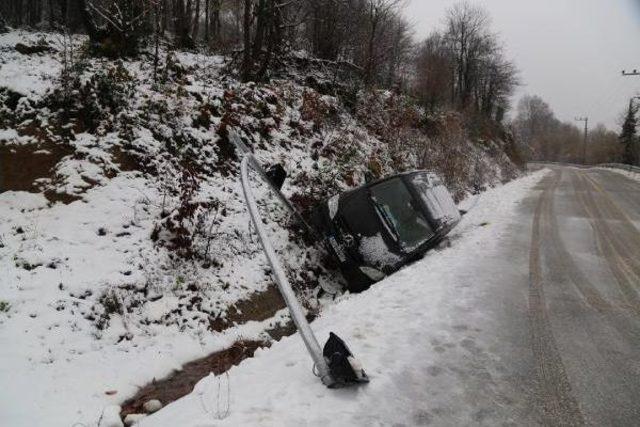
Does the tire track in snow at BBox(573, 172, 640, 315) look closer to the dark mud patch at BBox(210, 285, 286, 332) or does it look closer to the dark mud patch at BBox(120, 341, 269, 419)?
the dark mud patch at BBox(210, 285, 286, 332)

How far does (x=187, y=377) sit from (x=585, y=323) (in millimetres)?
4533

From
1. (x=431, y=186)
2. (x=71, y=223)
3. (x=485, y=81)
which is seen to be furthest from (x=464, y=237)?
(x=485, y=81)

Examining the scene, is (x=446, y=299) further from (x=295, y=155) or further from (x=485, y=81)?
(x=485, y=81)

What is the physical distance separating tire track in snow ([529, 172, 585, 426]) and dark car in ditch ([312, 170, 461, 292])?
1830mm

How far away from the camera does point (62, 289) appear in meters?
5.55

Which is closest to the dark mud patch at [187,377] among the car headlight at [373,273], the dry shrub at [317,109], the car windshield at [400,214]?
the car headlight at [373,273]

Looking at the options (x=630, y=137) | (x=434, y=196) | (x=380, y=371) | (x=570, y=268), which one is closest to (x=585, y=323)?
(x=570, y=268)

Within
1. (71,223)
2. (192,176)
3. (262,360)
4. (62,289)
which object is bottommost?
(262,360)

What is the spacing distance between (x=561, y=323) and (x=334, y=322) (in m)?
2.58

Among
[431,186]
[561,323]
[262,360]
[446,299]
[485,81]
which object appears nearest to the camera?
[262,360]

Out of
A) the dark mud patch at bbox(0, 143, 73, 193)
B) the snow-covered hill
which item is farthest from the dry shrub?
the dark mud patch at bbox(0, 143, 73, 193)

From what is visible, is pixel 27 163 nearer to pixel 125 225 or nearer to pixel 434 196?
pixel 125 225

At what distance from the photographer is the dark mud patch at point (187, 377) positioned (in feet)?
15.3

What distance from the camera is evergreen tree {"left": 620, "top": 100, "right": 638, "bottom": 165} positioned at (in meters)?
55.2
